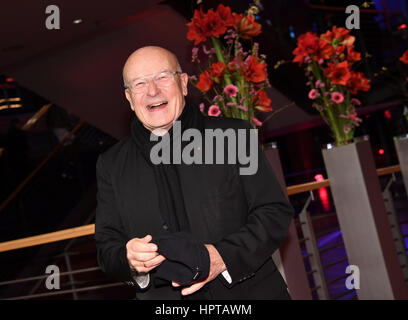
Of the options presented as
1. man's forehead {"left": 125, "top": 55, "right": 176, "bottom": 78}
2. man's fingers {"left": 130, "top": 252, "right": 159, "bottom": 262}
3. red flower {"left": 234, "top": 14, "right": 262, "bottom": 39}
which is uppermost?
red flower {"left": 234, "top": 14, "right": 262, "bottom": 39}

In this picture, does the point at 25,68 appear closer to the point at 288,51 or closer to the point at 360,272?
the point at 288,51

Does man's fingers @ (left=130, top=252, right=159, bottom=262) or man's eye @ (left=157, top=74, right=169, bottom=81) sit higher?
man's eye @ (left=157, top=74, right=169, bottom=81)

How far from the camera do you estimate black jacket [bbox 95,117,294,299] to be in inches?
54.4

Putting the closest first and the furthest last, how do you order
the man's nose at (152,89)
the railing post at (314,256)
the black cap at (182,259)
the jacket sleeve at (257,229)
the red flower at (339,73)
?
the black cap at (182,259) < the jacket sleeve at (257,229) < the man's nose at (152,89) < the red flower at (339,73) < the railing post at (314,256)

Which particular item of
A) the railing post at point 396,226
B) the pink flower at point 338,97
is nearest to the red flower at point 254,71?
the pink flower at point 338,97

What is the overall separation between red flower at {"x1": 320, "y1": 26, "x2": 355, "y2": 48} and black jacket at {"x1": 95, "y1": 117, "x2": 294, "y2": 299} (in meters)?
1.50

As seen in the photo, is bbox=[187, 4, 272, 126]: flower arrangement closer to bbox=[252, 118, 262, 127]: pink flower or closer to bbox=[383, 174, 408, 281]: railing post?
bbox=[252, 118, 262, 127]: pink flower

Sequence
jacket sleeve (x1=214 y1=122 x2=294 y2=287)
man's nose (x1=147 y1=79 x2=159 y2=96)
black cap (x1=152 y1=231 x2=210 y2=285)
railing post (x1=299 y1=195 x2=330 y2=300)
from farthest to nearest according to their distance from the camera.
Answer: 1. railing post (x1=299 y1=195 x2=330 y2=300)
2. man's nose (x1=147 y1=79 x2=159 y2=96)
3. jacket sleeve (x1=214 y1=122 x2=294 y2=287)
4. black cap (x1=152 y1=231 x2=210 y2=285)

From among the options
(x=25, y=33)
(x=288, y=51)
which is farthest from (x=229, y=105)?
(x=288, y=51)

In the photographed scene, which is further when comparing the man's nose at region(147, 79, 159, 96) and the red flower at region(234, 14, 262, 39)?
the red flower at region(234, 14, 262, 39)

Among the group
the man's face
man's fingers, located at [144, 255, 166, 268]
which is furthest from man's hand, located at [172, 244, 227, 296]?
the man's face

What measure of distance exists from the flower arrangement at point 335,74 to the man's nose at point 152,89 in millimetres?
1472

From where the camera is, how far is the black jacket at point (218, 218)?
1.38m

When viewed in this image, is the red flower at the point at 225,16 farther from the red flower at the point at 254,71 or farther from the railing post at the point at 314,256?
the railing post at the point at 314,256
